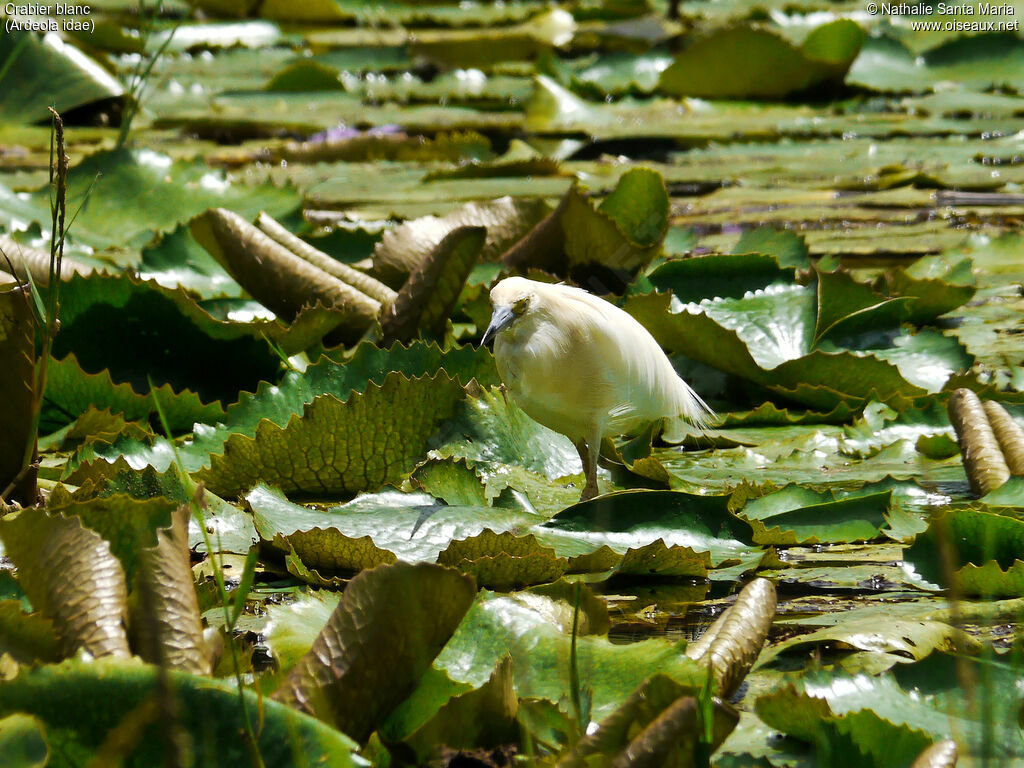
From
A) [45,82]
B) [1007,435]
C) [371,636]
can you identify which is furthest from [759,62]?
[371,636]

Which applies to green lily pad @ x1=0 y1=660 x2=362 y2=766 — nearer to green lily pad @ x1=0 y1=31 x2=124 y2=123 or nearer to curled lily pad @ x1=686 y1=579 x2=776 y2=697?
curled lily pad @ x1=686 y1=579 x2=776 y2=697

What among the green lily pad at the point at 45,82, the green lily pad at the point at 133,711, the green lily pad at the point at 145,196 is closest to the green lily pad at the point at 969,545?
the green lily pad at the point at 133,711

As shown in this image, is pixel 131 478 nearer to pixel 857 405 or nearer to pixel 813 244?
pixel 857 405

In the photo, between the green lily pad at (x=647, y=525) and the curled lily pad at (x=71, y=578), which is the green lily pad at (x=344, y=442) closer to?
the green lily pad at (x=647, y=525)

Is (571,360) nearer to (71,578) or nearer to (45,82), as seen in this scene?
(71,578)

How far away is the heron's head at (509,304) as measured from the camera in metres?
1.91

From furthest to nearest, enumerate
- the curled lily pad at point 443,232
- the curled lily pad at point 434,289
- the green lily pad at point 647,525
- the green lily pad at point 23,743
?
the curled lily pad at point 443,232 → the curled lily pad at point 434,289 → the green lily pad at point 647,525 → the green lily pad at point 23,743

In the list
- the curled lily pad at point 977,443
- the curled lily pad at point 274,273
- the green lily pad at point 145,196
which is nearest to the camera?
the curled lily pad at point 977,443

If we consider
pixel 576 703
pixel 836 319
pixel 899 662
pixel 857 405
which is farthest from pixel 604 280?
pixel 576 703

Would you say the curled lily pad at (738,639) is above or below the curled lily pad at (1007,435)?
above

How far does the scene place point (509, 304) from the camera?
6.27ft

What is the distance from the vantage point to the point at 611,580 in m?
1.70

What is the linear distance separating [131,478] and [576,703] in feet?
2.78

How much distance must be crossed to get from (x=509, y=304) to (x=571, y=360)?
0.13 meters
